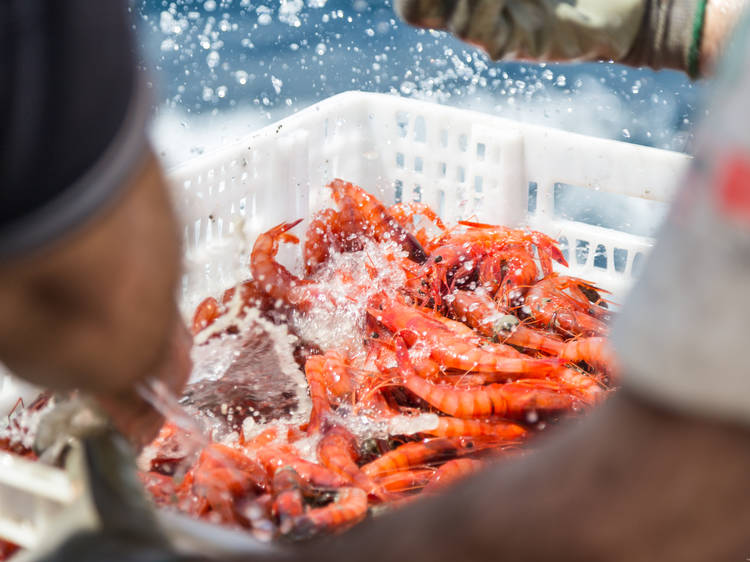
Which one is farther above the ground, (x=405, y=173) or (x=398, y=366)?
(x=405, y=173)

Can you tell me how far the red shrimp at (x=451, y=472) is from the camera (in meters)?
1.65

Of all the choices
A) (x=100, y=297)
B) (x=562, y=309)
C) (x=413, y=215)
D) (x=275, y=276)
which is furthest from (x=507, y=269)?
(x=100, y=297)

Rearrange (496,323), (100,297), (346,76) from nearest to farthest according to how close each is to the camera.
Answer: (100,297) → (496,323) → (346,76)

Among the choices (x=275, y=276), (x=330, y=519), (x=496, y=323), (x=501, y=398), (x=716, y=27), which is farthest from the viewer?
(x=275, y=276)

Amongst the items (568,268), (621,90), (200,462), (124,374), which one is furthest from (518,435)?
(621,90)

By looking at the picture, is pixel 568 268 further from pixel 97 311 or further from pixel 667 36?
pixel 97 311

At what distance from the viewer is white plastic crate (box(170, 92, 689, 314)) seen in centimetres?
223

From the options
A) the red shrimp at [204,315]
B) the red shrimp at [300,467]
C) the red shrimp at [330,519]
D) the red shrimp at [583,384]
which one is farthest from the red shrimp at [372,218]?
the red shrimp at [330,519]

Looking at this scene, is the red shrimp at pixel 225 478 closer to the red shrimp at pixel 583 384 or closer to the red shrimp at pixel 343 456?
the red shrimp at pixel 343 456

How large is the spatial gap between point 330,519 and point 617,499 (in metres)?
1.20

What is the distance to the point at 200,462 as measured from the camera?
1662mm

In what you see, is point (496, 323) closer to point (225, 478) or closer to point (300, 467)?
point (300, 467)

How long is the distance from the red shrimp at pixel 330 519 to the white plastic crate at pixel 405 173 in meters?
0.89

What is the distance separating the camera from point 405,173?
277 centimetres
